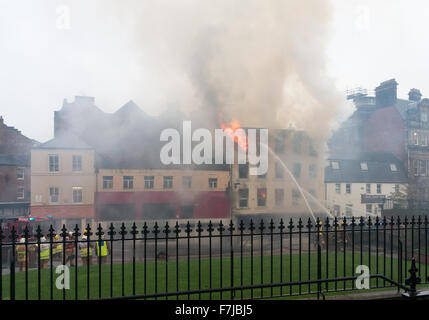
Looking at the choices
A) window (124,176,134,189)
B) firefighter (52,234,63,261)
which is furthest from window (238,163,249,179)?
firefighter (52,234,63,261)

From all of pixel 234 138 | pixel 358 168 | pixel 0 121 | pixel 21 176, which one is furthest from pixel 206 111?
pixel 0 121

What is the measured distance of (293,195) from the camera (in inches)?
1248

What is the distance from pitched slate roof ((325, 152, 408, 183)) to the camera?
35.2 m

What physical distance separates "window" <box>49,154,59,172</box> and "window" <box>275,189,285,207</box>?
1931 centimetres

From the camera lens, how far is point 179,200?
30000 millimetres

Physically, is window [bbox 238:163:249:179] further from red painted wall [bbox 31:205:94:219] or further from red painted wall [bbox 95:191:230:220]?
red painted wall [bbox 31:205:94:219]

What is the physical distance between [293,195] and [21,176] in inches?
1093

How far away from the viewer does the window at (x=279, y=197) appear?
102 ft

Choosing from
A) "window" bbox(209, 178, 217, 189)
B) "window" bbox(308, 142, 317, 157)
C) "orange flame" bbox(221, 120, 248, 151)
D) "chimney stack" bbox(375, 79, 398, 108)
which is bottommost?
"window" bbox(209, 178, 217, 189)

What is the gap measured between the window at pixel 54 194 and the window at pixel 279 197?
19.1 meters

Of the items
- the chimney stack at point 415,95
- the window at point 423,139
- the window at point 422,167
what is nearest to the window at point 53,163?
the window at point 422,167
